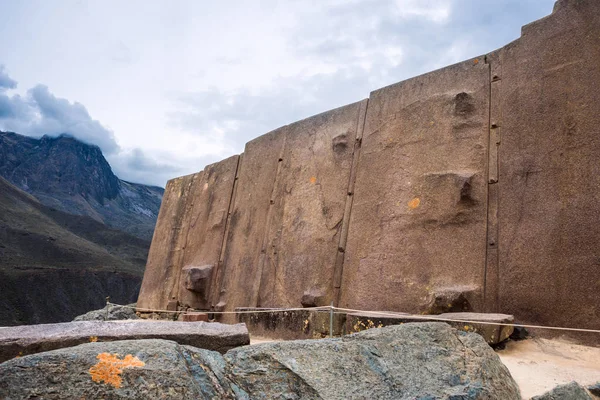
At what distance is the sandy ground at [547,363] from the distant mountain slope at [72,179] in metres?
42.0

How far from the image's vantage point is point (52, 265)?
2723cm

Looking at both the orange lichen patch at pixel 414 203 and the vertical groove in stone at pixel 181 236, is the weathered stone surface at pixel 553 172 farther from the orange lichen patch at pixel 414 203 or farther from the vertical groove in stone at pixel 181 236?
the vertical groove in stone at pixel 181 236

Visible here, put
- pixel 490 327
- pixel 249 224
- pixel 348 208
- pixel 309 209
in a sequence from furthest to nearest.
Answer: pixel 249 224
pixel 309 209
pixel 348 208
pixel 490 327

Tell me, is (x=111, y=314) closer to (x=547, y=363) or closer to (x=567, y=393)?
(x=547, y=363)

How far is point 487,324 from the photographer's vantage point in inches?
109

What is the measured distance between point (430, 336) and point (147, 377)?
49.0 inches

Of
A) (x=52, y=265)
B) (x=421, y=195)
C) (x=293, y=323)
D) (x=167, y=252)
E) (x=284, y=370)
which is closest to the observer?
(x=284, y=370)

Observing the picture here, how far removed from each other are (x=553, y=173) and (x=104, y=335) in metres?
3.08

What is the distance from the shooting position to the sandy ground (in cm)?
219

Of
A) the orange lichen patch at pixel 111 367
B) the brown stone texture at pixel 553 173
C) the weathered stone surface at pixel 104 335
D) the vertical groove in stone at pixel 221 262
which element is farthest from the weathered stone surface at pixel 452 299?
the vertical groove in stone at pixel 221 262

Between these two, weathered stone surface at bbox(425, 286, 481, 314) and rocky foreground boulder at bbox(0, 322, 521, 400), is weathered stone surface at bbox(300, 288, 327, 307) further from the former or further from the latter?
rocky foreground boulder at bbox(0, 322, 521, 400)

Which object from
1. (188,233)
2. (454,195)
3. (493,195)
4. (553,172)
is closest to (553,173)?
(553,172)

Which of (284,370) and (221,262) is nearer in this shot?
(284,370)

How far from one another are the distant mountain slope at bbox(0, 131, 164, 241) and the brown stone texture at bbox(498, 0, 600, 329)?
41.5 m
